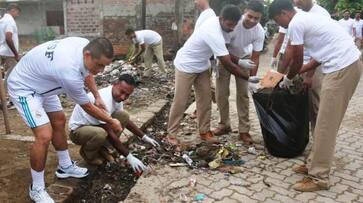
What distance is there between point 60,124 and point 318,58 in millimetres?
2437

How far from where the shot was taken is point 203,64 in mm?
4559

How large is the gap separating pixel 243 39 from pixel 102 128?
1.97 metres

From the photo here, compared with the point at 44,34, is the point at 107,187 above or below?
below

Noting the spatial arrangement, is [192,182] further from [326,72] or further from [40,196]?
[326,72]

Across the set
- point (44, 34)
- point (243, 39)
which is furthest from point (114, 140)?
point (44, 34)

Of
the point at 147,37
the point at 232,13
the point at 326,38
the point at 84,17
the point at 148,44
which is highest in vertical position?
the point at 232,13

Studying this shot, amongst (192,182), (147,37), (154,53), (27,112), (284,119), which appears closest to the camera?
(27,112)

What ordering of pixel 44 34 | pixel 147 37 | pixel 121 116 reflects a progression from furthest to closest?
pixel 44 34 → pixel 147 37 → pixel 121 116

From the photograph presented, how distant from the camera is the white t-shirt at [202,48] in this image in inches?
165

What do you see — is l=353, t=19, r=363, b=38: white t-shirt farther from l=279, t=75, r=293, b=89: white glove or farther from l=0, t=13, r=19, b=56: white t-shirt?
l=0, t=13, r=19, b=56: white t-shirt

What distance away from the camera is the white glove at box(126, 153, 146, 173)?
12.2 feet

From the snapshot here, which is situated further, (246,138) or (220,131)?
(220,131)

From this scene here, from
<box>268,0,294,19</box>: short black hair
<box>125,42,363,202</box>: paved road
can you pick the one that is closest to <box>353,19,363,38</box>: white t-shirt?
<box>125,42,363,202</box>: paved road

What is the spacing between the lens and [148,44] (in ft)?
31.3
